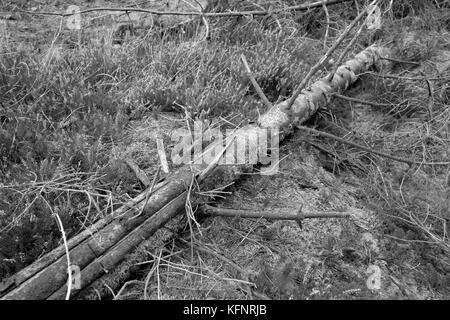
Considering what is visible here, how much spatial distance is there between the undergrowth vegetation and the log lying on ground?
0.26 meters

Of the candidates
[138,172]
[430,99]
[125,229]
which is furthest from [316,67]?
[125,229]

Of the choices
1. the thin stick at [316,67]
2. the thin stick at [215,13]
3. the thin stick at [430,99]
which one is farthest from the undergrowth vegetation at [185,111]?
the thin stick at [316,67]

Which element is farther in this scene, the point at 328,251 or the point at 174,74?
the point at 174,74

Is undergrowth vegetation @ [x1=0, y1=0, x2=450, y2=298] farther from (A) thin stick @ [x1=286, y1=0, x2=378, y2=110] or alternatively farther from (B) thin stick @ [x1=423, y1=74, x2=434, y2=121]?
(A) thin stick @ [x1=286, y1=0, x2=378, y2=110]

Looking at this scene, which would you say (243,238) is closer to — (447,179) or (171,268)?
(171,268)

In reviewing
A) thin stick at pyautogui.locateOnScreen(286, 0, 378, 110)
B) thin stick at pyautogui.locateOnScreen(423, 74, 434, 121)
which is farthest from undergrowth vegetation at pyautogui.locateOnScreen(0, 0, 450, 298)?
A: thin stick at pyautogui.locateOnScreen(286, 0, 378, 110)

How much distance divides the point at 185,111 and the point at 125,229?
1696 millimetres

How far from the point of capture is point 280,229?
423 cm

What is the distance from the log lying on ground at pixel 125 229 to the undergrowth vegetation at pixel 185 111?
0.85 ft

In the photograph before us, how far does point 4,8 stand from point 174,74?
2950mm

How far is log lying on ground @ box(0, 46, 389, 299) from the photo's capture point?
3.03m

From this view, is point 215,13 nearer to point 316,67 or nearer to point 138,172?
point 316,67

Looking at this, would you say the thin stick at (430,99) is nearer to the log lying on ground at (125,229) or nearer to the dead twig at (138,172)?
the log lying on ground at (125,229)
